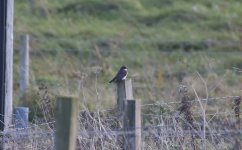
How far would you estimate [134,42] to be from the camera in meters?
20.2

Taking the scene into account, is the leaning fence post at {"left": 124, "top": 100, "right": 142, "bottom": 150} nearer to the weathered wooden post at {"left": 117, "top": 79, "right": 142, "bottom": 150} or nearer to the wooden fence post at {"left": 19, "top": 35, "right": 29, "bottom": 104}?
the weathered wooden post at {"left": 117, "top": 79, "right": 142, "bottom": 150}

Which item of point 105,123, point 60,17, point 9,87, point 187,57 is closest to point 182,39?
point 187,57

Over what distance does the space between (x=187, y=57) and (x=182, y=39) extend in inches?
71.3

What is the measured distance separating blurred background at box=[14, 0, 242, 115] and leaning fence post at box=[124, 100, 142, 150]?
6910 mm

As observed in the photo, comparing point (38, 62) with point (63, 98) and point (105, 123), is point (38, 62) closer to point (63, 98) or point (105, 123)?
point (105, 123)

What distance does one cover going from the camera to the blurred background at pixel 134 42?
15945mm

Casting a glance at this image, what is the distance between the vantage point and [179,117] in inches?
319

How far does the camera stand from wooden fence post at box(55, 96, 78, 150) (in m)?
6.05

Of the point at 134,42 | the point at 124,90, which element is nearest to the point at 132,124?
the point at 124,90

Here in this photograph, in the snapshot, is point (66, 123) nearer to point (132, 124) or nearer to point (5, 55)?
point (132, 124)

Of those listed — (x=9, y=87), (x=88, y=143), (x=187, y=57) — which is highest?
(x=187, y=57)

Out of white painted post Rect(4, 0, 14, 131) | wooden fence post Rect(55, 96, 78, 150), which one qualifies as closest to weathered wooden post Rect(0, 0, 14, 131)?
white painted post Rect(4, 0, 14, 131)

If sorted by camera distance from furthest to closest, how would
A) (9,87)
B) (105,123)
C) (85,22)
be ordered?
(85,22)
(9,87)
(105,123)

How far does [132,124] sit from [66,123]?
66 cm
